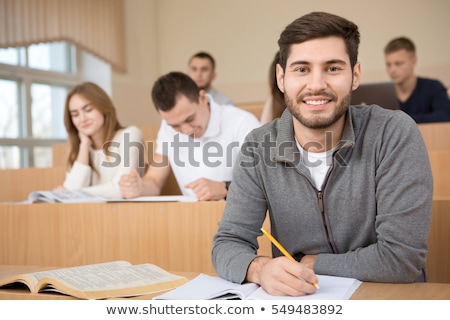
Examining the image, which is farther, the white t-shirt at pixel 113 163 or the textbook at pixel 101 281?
the white t-shirt at pixel 113 163

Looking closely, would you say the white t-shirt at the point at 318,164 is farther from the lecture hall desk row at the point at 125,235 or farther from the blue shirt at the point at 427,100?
the blue shirt at the point at 427,100

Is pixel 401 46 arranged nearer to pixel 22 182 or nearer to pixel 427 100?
pixel 427 100

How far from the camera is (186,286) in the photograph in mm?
1041

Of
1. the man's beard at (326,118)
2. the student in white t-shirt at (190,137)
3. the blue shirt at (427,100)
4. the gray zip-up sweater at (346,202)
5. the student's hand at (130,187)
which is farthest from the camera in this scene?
the blue shirt at (427,100)

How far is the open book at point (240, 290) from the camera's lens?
97cm

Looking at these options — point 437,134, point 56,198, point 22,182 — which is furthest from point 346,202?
Answer: point 22,182

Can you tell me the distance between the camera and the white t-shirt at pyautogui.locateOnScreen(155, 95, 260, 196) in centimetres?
256

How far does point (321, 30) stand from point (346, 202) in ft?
1.25

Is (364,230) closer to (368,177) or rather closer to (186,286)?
(368,177)

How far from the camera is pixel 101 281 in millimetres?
1065

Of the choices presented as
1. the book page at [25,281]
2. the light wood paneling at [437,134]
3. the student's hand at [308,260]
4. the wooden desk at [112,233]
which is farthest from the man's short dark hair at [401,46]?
the book page at [25,281]

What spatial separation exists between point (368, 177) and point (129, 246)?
2.90 feet

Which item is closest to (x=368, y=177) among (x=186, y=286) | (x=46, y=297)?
(x=186, y=286)

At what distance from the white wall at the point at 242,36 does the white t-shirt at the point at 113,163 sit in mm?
2999
